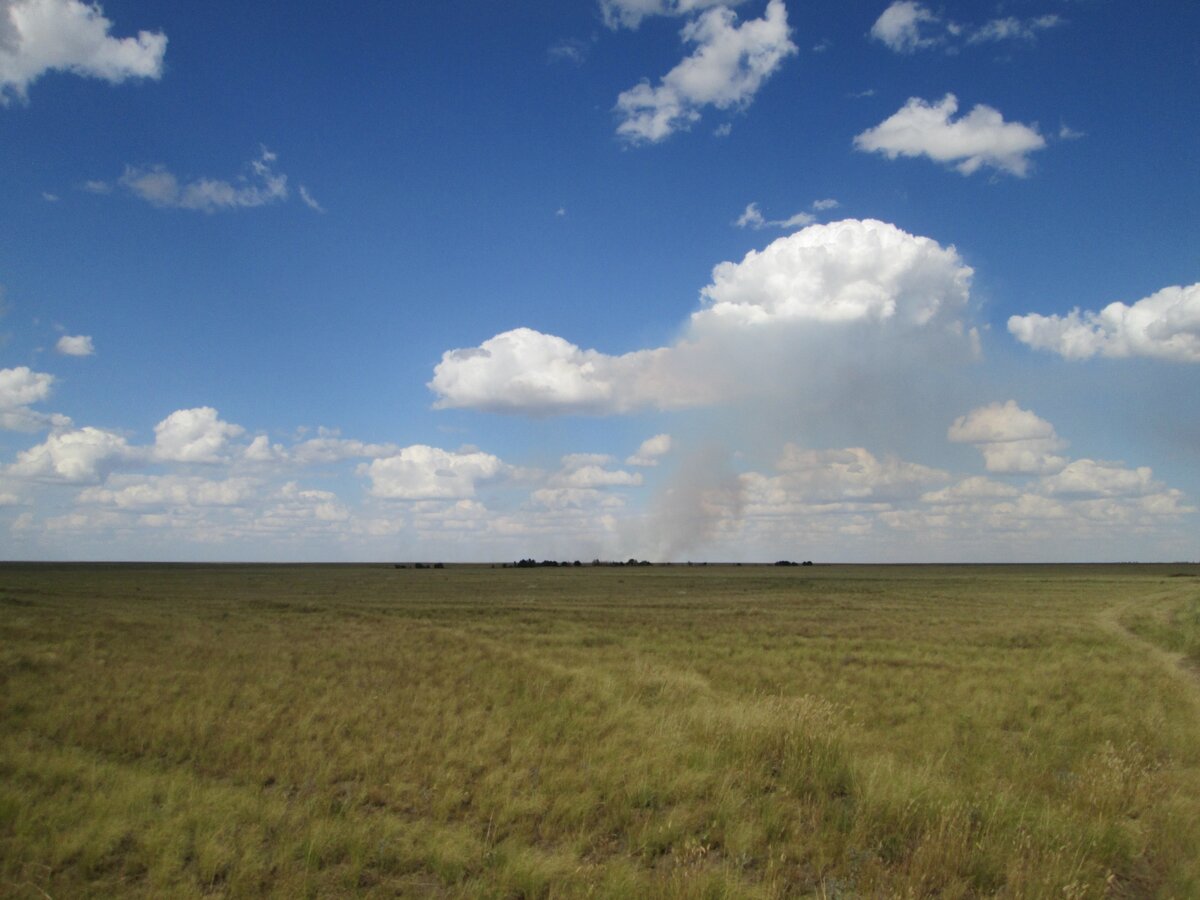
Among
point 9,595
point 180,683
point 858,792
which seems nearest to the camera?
point 858,792

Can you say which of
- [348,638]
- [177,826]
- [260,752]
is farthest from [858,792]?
[348,638]

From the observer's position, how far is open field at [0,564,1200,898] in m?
7.89

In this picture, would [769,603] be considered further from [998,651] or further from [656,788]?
[656,788]

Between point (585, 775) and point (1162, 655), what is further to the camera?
point (1162, 655)

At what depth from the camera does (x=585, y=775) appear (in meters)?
10.9

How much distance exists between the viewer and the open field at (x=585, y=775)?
7.89 metres

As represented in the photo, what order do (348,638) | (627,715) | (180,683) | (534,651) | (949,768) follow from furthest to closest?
1. (348,638)
2. (534,651)
3. (180,683)
4. (627,715)
5. (949,768)

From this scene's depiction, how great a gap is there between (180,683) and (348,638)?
38.8ft

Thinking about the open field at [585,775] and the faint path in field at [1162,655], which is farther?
the faint path in field at [1162,655]

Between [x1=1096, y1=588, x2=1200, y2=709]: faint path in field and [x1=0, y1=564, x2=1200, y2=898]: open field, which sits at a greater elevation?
[x1=0, y1=564, x2=1200, y2=898]: open field

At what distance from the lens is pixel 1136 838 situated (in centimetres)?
870

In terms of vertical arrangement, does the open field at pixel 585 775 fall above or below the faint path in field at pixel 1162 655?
above

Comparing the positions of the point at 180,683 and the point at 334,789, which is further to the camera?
the point at 180,683

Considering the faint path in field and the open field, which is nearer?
the open field
